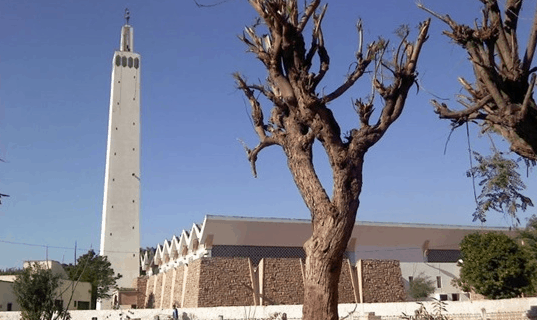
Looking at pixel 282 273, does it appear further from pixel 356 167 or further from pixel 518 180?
pixel 356 167

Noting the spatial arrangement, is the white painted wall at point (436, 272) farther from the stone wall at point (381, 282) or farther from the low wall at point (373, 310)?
the low wall at point (373, 310)

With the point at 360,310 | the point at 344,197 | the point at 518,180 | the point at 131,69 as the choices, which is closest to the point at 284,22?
the point at 344,197

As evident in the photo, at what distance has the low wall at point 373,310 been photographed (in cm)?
1344

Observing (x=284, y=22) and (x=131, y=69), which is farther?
(x=131, y=69)

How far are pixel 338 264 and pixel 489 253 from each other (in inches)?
778

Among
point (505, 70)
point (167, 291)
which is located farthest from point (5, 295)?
point (505, 70)

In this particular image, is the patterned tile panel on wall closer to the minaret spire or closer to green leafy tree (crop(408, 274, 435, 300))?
green leafy tree (crop(408, 274, 435, 300))

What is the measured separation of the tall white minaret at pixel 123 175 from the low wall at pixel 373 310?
2402 cm

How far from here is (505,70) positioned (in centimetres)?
743

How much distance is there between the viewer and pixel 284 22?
7809 millimetres

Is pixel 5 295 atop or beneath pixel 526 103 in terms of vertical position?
beneath

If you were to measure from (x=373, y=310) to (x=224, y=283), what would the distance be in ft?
33.2

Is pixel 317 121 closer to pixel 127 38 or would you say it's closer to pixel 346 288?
pixel 346 288

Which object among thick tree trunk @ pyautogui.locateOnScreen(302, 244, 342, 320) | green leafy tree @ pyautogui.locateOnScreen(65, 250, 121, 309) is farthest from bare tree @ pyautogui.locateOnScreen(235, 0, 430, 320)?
green leafy tree @ pyautogui.locateOnScreen(65, 250, 121, 309)
